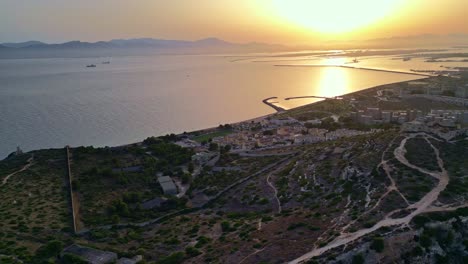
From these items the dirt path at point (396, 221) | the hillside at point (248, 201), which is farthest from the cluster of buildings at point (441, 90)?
the dirt path at point (396, 221)

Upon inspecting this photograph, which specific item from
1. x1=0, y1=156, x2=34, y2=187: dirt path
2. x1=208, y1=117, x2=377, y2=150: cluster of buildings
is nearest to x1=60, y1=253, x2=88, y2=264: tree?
x1=0, y1=156, x2=34, y2=187: dirt path

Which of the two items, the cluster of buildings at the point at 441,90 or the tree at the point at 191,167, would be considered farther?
the cluster of buildings at the point at 441,90

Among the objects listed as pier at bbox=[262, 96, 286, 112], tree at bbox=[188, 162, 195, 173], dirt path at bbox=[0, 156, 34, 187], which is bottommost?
pier at bbox=[262, 96, 286, 112]

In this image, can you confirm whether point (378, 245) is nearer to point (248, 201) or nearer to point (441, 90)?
point (248, 201)

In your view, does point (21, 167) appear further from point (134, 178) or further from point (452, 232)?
point (452, 232)

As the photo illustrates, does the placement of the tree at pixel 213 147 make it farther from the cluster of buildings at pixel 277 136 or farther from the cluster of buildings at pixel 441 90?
the cluster of buildings at pixel 441 90

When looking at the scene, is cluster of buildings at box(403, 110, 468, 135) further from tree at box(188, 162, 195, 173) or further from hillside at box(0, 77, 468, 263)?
tree at box(188, 162, 195, 173)

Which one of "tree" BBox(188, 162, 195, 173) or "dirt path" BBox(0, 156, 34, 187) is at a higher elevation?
"dirt path" BBox(0, 156, 34, 187)

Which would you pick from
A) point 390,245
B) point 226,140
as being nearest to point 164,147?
point 226,140
